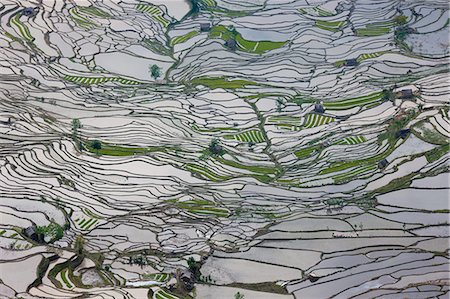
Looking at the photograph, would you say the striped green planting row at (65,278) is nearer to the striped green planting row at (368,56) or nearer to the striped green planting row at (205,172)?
the striped green planting row at (205,172)

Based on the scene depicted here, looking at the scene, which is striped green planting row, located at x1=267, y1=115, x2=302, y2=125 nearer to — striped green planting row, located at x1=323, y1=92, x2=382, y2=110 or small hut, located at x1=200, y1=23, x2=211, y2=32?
striped green planting row, located at x1=323, y1=92, x2=382, y2=110

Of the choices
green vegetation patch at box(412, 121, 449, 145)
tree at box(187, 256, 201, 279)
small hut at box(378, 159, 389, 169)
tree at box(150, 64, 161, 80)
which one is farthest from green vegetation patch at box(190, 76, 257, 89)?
tree at box(187, 256, 201, 279)

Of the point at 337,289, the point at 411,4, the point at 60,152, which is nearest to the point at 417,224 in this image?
the point at 337,289

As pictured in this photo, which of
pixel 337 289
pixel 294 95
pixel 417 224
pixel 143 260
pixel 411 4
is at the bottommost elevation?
pixel 337 289

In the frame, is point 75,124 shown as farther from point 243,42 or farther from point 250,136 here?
point 243,42

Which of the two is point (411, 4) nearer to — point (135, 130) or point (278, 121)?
point (278, 121)
